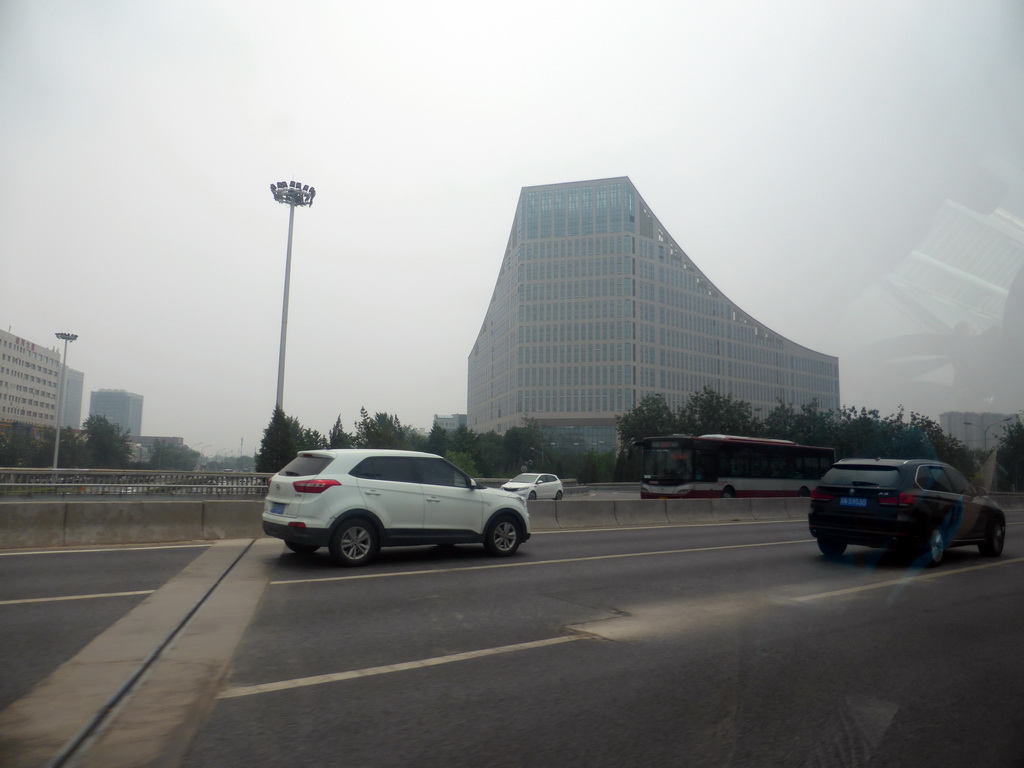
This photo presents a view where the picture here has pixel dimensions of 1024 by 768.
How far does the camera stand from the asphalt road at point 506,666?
3879 mm

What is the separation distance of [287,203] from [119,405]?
147564 mm

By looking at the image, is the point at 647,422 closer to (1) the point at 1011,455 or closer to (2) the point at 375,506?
(1) the point at 1011,455

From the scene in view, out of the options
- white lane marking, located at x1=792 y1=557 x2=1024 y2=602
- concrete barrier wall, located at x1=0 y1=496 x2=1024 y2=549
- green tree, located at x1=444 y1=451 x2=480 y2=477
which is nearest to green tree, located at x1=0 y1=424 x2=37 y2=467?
green tree, located at x1=444 y1=451 x2=480 y2=477

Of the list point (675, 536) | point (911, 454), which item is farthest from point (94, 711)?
point (911, 454)

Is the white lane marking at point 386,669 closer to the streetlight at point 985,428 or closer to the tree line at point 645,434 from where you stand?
the tree line at point 645,434

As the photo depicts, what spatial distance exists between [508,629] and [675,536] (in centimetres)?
1063

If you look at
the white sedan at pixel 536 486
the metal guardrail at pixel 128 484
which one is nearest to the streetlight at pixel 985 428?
the white sedan at pixel 536 486

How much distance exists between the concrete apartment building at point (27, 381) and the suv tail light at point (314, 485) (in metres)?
96.2

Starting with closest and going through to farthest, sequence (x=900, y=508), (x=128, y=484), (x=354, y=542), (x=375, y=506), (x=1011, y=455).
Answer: (x=354, y=542) → (x=375, y=506) → (x=900, y=508) → (x=128, y=484) → (x=1011, y=455)

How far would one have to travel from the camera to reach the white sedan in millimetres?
35750

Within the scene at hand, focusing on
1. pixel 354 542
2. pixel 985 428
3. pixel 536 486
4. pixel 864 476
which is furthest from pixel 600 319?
pixel 354 542

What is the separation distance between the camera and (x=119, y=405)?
16375cm

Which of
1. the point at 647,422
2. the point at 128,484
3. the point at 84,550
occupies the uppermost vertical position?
the point at 647,422

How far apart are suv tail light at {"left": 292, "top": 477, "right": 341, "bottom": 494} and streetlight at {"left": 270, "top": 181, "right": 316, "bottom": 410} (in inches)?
968
